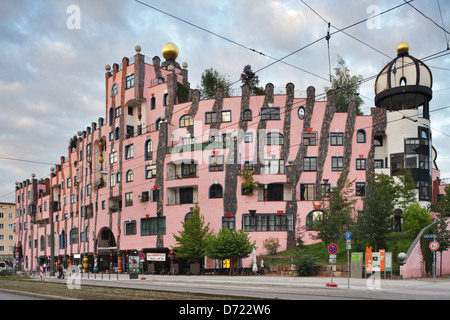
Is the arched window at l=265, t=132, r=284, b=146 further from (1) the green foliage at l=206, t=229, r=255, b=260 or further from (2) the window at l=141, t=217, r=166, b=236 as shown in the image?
(2) the window at l=141, t=217, r=166, b=236

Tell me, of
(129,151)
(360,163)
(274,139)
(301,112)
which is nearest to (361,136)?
(360,163)

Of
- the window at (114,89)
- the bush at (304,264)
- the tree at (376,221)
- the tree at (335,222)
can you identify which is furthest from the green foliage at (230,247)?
the window at (114,89)

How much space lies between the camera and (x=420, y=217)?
36.2 meters

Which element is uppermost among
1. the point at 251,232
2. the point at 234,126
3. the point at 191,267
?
the point at 234,126

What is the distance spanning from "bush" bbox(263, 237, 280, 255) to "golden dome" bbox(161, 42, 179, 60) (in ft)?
94.1

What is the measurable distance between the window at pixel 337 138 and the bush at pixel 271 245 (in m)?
12.1

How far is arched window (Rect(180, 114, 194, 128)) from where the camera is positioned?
51.1 meters

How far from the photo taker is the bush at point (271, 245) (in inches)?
1762

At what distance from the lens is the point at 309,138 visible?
49.1 m

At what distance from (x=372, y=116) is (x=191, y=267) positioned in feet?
81.5

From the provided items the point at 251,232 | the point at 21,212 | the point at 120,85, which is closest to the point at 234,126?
the point at 251,232

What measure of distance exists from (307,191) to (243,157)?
25.0 ft
